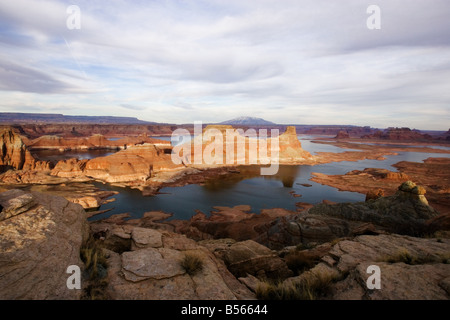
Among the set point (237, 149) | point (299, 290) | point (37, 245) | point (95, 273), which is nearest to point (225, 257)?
point (299, 290)

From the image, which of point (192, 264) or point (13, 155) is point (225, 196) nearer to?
point (192, 264)

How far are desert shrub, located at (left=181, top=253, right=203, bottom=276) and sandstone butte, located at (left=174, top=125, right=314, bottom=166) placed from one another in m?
44.2

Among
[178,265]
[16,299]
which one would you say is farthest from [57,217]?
[178,265]

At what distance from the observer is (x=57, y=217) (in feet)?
19.2

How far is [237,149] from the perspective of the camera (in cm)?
5656

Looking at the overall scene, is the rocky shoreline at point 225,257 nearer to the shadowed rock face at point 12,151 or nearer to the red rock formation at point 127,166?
the red rock formation at point 127,166

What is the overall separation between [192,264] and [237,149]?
5180cm

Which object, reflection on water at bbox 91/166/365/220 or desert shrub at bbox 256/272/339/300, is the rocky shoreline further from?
reflection on water at bbox 91/166/365/220

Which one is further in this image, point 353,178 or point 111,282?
point 353,178

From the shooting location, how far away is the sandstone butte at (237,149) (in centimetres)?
5309

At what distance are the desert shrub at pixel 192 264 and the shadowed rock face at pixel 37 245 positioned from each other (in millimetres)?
2244

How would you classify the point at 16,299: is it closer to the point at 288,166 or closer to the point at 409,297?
the point at 409,297

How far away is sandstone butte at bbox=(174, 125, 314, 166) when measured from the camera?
2090 inches
